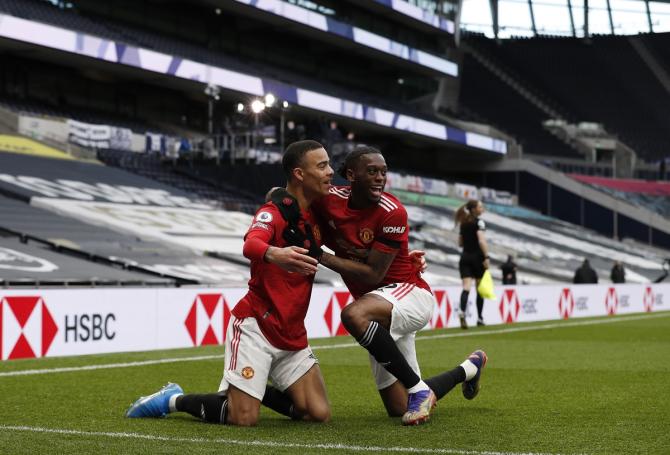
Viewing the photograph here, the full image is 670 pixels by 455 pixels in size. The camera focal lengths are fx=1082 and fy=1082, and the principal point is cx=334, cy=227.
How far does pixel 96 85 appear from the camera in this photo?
43250 millimetres

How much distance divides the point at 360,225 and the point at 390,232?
0.21m

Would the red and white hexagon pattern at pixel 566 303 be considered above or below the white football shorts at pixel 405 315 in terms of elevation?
below

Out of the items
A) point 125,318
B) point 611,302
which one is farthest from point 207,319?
point 611,302

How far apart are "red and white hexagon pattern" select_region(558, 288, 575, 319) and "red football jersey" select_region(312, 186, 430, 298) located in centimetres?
1920

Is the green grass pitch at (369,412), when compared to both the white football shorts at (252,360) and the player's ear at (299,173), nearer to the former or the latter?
the white football shorts at (252,360)

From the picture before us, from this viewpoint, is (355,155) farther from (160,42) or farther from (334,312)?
(160,42)

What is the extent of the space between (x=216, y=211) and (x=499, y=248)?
40.5 ft

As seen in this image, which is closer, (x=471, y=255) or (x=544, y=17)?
(x=471, y=255)

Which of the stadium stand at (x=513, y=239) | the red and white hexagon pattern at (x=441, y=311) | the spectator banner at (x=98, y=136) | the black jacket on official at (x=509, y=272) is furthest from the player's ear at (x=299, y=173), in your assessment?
the spectator banner at (x=98, y=136)

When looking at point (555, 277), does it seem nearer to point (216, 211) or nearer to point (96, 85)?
point (216, 211)

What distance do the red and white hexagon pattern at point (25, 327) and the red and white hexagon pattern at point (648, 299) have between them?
68.0ft

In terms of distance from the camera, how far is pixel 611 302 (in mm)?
27797

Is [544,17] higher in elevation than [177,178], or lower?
higher

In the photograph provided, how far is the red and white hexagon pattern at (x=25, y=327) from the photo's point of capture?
1232cm
